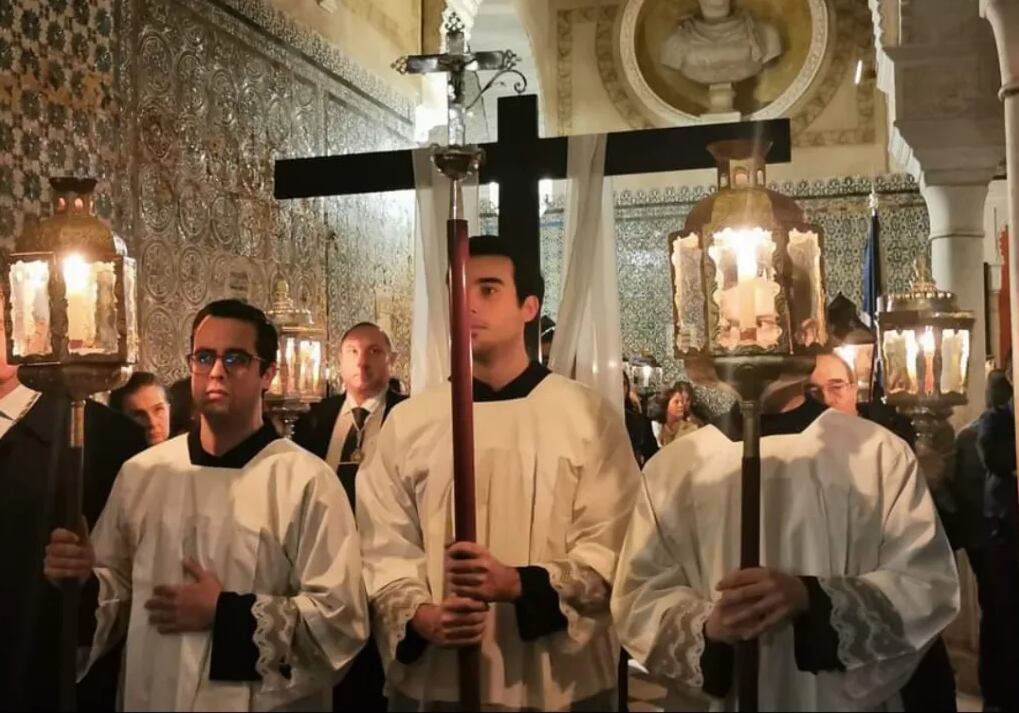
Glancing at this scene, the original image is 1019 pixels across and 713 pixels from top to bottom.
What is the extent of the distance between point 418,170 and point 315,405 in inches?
69.6

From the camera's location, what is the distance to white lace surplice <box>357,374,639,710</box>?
284 centimetres

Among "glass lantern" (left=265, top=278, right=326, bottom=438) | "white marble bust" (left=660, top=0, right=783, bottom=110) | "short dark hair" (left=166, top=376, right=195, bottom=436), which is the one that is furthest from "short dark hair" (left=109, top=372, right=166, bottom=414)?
"white marble bust" (left=660, top=0, right=783, bottom=110)

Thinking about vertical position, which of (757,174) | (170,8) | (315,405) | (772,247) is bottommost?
(315,405)

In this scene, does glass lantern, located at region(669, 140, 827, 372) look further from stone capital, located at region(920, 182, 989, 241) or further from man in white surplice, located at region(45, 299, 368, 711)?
stone capital, located at region(920, 182, 989, 241)

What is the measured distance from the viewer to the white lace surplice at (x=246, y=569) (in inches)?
107

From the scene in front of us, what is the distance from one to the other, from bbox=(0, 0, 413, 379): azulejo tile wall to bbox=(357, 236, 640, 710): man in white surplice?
3.14 m

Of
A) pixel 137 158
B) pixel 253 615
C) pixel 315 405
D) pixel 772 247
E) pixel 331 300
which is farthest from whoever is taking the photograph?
pixel 331 300

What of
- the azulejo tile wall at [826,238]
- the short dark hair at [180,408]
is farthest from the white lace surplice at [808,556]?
the azulejo tile wall at [826,238]

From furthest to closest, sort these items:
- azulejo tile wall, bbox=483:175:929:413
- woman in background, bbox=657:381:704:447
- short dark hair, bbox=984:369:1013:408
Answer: azulejo tile wall, bbox=483:175:929:413 < woman in background, bbox=657:381:704:447 < short dark hair, bbox=984:369:1013:408

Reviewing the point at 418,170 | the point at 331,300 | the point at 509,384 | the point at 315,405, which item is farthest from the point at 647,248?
the point at 509,384

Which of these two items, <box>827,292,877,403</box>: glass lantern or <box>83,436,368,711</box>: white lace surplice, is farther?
<box>827,292,877,403</box>: glass lantern

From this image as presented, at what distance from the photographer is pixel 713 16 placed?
11664 millimetres

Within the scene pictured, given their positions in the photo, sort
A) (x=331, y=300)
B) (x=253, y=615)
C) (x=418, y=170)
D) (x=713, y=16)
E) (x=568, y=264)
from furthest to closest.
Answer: (x=713, y=16), (x=331, y=300), (x=568, y=264), (x=418, y=170), (x=253, y=615)

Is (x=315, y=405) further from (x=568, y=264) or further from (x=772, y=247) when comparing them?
(x=772, y=247)
